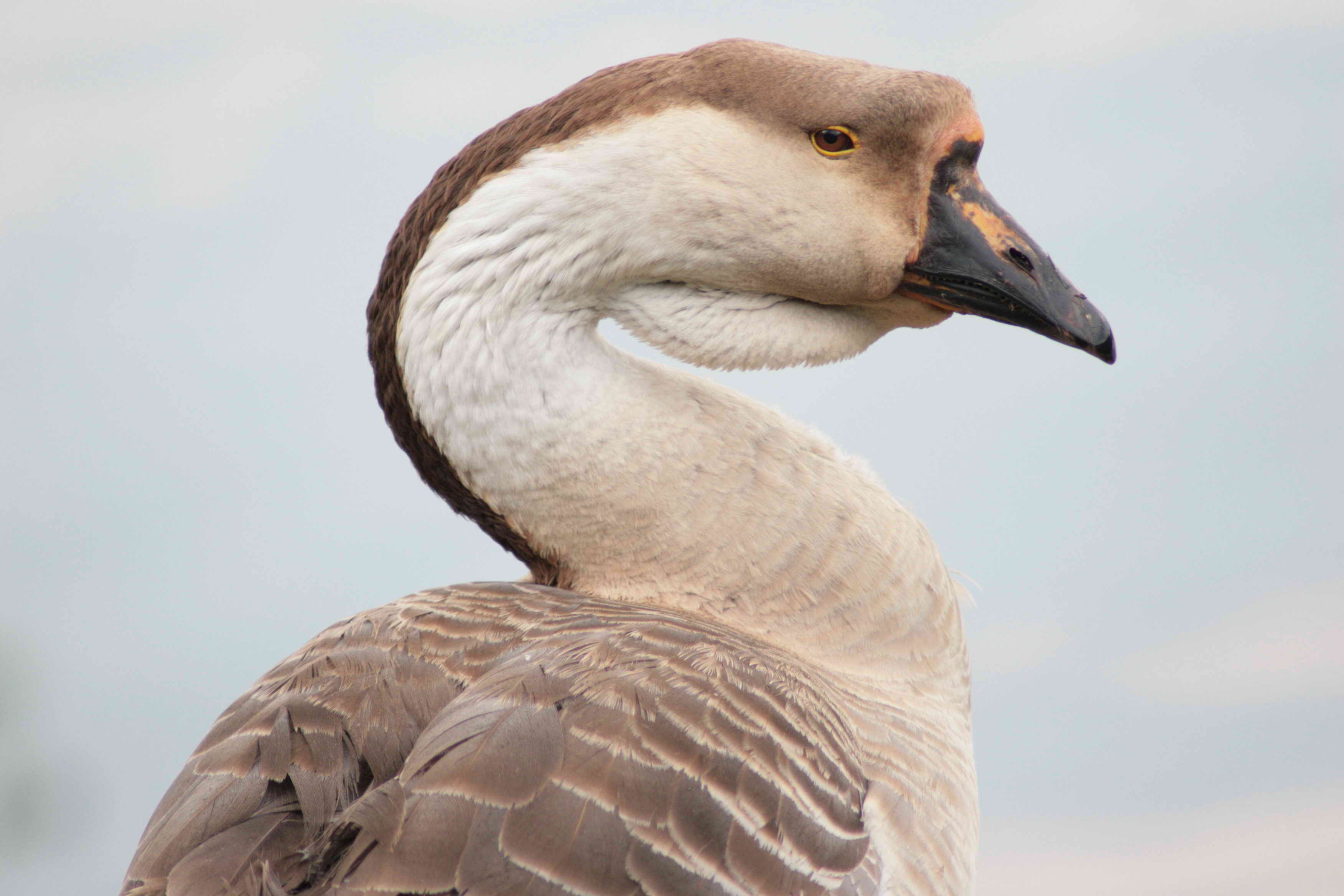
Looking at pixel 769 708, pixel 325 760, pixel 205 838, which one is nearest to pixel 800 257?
pixel 769 708

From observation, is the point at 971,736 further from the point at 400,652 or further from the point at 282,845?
the point at 282,845

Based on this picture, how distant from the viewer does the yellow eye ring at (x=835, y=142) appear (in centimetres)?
220

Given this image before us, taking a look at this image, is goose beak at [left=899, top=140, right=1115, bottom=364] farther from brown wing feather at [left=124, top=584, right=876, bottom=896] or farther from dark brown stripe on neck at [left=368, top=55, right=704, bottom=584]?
brown wing feather at [left=124, top=584, right=876, bottom=896]

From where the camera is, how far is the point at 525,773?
1691mm

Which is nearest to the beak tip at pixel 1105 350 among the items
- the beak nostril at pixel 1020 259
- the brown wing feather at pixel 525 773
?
the beak nostril at pixel 1020 259

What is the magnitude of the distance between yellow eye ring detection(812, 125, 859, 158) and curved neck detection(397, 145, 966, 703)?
0.40 m

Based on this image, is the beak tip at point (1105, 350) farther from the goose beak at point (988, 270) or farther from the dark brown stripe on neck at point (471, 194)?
the dark brown stripe on neck at point (471, 194)

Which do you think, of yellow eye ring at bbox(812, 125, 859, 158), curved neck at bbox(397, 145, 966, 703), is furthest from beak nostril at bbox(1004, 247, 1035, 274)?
curved neck at bbox(397, 145, 966, 703)

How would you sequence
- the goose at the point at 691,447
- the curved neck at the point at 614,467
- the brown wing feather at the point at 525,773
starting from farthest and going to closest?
1. the curved neck at the point at 614,467
2. the goose at the point at 691,447
3. the brown wing feather at the point at 525,773

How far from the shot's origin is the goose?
1.88 meters

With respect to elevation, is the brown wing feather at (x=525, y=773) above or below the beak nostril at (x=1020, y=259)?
below

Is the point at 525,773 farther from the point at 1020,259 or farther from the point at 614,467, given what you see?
the point at 1020,259

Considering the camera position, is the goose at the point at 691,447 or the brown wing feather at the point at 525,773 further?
the goose at the point at 691,447

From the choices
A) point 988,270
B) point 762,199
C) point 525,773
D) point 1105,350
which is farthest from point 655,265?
point 525,773
